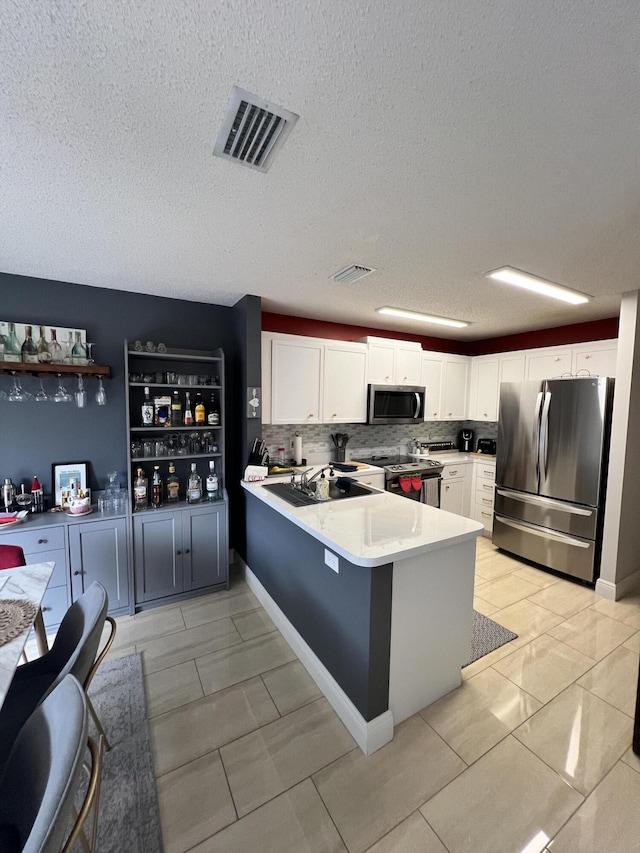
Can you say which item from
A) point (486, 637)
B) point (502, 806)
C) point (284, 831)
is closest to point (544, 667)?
point (486, 637)

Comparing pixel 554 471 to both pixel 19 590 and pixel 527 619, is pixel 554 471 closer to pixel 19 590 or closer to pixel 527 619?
pixel 527 619

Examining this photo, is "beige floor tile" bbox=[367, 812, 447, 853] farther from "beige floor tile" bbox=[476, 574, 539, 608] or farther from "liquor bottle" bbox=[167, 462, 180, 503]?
"liquor bottle" bbox=[167, 462, 180, 503]

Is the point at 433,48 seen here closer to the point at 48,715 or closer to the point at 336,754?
the point at 48,715

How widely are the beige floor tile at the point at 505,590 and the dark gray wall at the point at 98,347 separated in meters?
2.32

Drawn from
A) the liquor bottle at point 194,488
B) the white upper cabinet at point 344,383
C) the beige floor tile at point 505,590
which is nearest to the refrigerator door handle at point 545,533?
the beige floor tile at point 505,590

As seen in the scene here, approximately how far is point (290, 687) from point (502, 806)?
3.58 ft

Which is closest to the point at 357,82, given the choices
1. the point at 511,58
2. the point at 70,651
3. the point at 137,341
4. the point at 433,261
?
the point at 511,58

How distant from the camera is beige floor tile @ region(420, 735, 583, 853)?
4.33ft

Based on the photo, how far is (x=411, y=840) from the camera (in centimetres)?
132

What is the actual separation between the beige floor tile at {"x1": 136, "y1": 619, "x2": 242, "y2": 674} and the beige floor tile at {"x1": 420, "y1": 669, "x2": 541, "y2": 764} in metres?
1.35

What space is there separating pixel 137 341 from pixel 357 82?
2563 mm

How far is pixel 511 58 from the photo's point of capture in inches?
35.7

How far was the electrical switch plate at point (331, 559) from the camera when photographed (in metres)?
1.85

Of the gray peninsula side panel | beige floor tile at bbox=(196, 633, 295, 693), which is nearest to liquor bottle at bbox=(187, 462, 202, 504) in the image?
the gray peninsula side panel
